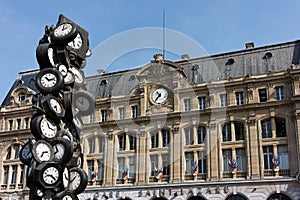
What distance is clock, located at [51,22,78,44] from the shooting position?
17.9m

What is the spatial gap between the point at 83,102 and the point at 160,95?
85.7ft

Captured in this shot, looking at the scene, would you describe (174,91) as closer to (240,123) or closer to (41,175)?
(240,123)

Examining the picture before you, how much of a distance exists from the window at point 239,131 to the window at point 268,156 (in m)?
2.33

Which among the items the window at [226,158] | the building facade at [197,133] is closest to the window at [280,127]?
the building facade at [197,133]

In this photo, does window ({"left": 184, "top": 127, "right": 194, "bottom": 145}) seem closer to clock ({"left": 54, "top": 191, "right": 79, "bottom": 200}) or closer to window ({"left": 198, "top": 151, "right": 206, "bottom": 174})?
window ({"left": 198, "top": 151, "right": 206, "bottom": 174})

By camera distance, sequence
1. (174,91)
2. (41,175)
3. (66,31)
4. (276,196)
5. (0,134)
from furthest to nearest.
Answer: (0,134), (174,91), (276,196), (66,31), (41,175)

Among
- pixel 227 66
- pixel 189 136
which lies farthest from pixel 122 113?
pixel 227 66

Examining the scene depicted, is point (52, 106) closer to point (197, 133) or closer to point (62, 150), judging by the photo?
point (62, 150)

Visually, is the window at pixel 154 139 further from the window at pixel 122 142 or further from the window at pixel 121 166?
the window at pixel 121 166

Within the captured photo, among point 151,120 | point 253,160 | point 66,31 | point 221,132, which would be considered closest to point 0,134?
point 151,120

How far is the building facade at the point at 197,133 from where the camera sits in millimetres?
38406

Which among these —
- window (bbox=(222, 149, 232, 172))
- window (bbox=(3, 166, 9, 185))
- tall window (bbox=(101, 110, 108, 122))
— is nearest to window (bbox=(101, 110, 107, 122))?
tall window (bbox=(101, 110, 108, 122))

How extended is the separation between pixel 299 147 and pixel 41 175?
27.2 meters

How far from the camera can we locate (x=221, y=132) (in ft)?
134
